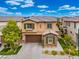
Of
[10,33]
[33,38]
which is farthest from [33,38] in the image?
[10,33]

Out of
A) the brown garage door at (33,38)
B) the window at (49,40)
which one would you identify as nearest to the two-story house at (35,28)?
the brown garage door at (33,38)

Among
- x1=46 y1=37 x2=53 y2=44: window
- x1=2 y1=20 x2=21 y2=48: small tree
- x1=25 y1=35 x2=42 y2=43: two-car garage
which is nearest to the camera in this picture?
x1=2 y1=20 x2=21 y2=48: small tree

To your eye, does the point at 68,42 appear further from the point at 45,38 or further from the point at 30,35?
the point at 30,35

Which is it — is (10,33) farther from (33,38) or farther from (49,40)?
(33,38)

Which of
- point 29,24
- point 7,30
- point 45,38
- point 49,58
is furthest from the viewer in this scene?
point 29,24

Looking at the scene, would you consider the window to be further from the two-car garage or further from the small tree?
the small tree

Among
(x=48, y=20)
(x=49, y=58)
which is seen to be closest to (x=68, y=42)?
(x=48, y=20)

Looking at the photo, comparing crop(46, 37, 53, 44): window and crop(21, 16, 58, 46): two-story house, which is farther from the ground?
crop(21, 16, 58, 46): two-story house

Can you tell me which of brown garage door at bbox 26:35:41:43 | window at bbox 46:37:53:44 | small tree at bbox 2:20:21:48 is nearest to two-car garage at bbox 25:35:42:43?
brown garage door at bbox 26:35:41:43

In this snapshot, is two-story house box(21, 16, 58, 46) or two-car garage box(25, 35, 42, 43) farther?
two-car garage box(25, 35, 42, 43)

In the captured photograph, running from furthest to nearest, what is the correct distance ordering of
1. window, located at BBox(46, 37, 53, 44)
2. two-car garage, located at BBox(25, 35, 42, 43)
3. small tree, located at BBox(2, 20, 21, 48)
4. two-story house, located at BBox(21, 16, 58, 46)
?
two-car garage, located at BBox(25, 35, 42, 43) < two-story house, located at BBox(21, 16, 58, 46) < window, located at BBox(46, 37, 53, 44) < small tree, located at BBox(2, 20, 21, 48)

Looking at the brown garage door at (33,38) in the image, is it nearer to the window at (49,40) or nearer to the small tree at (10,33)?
the window at (49,40)
